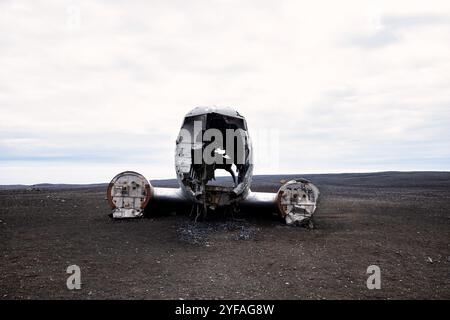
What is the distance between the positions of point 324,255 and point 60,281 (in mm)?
6452

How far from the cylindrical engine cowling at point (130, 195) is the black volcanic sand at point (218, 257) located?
1.92 feet

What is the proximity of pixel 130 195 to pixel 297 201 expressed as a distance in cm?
641

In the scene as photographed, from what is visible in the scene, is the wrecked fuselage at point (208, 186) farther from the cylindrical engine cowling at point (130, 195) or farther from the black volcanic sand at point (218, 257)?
the black volcanic sand at point (218, 257)

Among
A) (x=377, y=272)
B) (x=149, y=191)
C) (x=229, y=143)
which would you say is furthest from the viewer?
(x=229, y=143)

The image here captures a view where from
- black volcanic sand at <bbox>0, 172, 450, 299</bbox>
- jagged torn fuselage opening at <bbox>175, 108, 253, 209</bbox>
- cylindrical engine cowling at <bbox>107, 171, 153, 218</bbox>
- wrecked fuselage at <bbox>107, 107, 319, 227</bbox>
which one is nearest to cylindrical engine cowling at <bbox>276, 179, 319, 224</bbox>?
wrecked fuselage at <bbox>107, 107, 319, 227</bbox>

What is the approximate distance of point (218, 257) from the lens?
29.9 feet

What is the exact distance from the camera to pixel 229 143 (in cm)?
1497

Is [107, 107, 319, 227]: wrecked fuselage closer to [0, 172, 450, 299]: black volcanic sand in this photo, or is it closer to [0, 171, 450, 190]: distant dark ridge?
[0, 172, 450, 299]: black volcanic sand

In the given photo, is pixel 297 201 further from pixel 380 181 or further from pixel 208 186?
pixel 380 181

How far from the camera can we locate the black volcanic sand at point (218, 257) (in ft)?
22.3

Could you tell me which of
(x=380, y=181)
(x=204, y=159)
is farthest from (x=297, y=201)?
(x=380, y=181)
